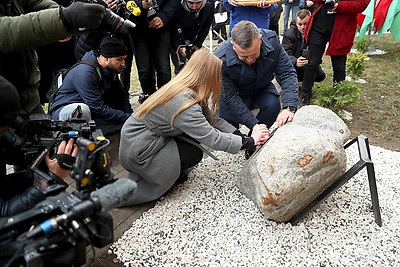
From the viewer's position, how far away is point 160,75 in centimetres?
460

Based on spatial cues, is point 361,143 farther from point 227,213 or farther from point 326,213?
point 227,213

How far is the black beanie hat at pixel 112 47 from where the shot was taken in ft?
11.1

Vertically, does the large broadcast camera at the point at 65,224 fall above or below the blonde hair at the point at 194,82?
above

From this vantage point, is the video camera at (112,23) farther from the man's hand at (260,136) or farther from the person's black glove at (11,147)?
the man's hand at (260,136)

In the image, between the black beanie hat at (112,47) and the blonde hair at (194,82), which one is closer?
the blonde hair at (194,82)

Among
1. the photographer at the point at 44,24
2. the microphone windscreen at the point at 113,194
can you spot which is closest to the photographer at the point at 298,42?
the photographer at the point at 44,24

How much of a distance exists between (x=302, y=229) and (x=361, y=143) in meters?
0.87

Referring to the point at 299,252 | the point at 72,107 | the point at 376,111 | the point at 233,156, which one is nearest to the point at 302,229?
the point at 299,252

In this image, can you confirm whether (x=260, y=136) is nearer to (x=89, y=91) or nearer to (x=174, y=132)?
(x=174, y=132)

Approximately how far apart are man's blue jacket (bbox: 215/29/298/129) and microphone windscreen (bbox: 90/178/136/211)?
7.62 ft

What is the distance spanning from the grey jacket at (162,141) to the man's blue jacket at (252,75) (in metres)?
0.70

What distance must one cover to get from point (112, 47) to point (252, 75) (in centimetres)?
145

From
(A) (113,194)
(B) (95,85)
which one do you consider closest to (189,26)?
(B) (95,85)

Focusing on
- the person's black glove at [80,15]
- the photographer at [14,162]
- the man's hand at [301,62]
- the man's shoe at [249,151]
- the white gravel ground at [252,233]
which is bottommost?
the man's shoe at [249,151]
